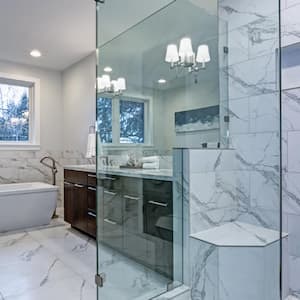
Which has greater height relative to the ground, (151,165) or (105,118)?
(105,118)

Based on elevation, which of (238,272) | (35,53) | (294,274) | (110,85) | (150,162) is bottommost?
(294,274)

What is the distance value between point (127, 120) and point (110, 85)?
17.4 inches

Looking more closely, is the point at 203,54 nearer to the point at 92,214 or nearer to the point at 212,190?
the point at 212,190

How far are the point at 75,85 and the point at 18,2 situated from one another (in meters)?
1.98

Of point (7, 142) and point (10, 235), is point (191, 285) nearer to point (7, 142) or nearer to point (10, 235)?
point (10, 235)

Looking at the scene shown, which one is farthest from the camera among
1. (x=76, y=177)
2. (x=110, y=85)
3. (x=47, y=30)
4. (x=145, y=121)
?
(x=76, y=177)

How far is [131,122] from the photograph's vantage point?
3.29 m

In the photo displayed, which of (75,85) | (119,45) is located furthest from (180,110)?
(75,85)

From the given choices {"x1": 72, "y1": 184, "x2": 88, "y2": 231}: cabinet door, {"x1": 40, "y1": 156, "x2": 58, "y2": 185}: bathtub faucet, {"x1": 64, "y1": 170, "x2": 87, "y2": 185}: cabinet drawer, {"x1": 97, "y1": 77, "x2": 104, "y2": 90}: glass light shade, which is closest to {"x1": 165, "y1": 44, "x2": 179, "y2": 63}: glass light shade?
{"x1": 97, "y1": 77, "x2": 104, "y2": 90}: glass light shade

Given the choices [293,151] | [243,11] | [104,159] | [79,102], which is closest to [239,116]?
[293,151]

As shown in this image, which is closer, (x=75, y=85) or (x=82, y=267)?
(x=82, y=267)

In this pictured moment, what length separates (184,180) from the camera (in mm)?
2094

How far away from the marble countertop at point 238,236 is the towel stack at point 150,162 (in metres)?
0.84

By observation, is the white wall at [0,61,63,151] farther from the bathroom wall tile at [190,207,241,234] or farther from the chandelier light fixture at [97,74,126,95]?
the bathroom wall tile at [190,207,241,234]
